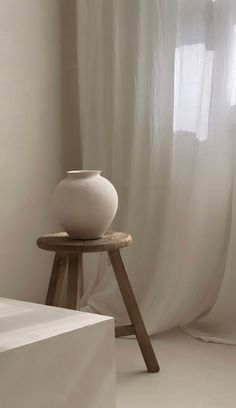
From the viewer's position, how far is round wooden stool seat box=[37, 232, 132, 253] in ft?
6.75

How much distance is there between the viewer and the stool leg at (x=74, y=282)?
2053 mm

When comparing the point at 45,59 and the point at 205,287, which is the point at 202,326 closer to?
the point at 205,287

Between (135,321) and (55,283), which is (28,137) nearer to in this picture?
(55,283)

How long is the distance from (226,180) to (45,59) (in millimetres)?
1028

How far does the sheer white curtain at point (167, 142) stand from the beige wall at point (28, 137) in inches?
6.3

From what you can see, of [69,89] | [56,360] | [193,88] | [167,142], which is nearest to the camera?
[56,360]

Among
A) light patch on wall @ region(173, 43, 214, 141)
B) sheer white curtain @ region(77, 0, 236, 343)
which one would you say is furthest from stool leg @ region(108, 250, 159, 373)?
light patch on wall @ region(173, 43, 214, 141)

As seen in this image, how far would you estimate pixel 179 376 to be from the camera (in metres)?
2.16

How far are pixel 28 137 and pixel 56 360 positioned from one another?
1.50m

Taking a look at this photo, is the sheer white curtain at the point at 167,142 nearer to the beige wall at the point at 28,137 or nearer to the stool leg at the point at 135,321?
the beige wall at the point at 28,137

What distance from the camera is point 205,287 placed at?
2609 millimetres

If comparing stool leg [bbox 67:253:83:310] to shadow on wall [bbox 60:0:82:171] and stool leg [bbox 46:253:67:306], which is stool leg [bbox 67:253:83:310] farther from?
shadow on wall [bbox 60:0:82:171]

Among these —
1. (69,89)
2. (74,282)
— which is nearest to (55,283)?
(74,282)

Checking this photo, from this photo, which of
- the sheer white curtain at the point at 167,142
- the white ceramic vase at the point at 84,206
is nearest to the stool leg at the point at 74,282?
the white ceramic vase at the point at 84,206
